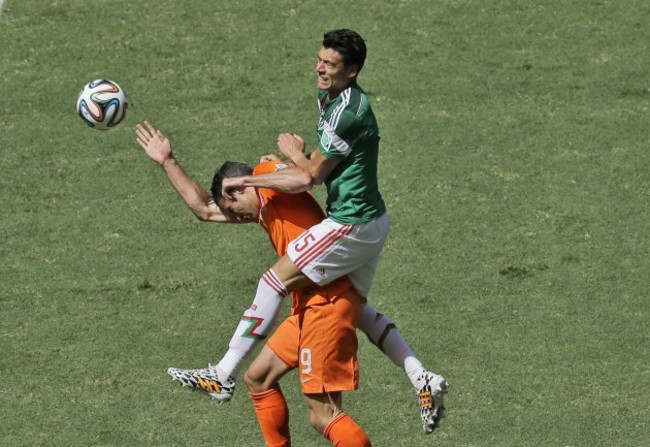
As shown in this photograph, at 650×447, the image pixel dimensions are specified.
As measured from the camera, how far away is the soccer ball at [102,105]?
33.3 feet

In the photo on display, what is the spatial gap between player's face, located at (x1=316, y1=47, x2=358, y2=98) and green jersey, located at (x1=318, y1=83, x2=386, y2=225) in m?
0.06

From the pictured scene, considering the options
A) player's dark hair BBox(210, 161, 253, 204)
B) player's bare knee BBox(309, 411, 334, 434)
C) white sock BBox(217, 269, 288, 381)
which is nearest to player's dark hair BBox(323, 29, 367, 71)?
player's dark hair BBox(210, 161, 253, 204)

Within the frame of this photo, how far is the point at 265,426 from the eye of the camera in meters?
9.36

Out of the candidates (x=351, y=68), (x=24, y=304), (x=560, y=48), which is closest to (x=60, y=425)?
(x=24, y=304)

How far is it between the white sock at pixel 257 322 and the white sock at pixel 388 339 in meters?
0.69

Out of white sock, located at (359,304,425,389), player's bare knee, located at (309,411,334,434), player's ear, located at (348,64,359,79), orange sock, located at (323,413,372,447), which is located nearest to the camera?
player's ear, located at (348,64,359,79)

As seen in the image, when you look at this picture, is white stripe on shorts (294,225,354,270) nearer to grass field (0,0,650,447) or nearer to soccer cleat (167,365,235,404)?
soccer cleat (167,365,235,404)

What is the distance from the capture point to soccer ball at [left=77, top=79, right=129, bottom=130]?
10148 mm

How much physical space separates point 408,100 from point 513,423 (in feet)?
14.2

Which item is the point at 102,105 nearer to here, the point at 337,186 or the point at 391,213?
the point at 337,186

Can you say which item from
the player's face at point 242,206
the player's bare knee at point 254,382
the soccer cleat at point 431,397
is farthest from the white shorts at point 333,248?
the soccer cleat at point 431,397

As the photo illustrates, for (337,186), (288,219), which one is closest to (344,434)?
(288,219)

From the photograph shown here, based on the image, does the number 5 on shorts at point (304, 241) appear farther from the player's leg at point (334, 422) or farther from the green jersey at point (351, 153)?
the player's leg at point (334, 422)

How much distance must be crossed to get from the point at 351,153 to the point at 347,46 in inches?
25.2
